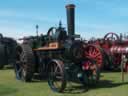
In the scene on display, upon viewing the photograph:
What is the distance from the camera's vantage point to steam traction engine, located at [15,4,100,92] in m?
10.8

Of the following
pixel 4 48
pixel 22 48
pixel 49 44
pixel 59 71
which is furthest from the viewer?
pixel 4 48

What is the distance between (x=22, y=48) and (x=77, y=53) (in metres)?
2.29

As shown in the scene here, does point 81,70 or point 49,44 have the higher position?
point 49,44

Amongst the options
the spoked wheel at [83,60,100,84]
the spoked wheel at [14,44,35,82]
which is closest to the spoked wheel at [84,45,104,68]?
the spoked wheel at [14,44,35,82]

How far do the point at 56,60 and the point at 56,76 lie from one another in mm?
457

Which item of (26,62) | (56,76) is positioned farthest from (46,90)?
(26,62)

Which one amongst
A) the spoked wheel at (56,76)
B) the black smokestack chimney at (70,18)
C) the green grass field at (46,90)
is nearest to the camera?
the green grass field at (46,90)

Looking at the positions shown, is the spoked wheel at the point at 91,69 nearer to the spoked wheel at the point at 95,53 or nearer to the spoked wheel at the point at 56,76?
the spoked wheel at the point at 56,76

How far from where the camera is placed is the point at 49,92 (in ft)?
33.9

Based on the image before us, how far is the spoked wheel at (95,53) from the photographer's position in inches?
617

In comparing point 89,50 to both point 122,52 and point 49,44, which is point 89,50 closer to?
point 122,52

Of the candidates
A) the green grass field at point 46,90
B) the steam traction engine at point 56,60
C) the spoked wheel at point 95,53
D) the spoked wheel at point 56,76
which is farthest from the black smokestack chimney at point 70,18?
the spoked wheel at point 56,76

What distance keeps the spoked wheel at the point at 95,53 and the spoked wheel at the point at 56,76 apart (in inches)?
186

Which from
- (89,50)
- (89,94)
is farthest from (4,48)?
(89,94)
